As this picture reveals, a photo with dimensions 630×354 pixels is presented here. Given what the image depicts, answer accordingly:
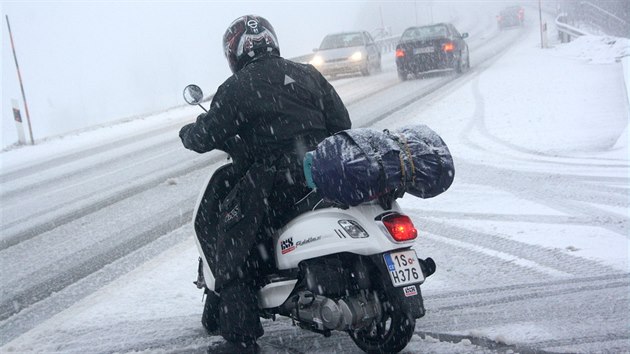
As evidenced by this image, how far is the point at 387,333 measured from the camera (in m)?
3.96

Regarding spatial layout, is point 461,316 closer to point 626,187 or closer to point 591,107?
point 626,187

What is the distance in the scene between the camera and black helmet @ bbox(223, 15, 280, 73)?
14.0ft

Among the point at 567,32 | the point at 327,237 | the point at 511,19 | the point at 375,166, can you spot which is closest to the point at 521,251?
the point at 327,237

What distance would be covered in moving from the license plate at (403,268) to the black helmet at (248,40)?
4.64ft

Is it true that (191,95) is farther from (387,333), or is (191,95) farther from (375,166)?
(387,333)

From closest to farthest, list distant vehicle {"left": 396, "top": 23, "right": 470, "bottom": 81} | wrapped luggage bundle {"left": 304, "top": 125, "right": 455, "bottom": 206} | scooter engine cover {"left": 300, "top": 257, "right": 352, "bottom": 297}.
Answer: wrapped luggage bundle {"left": 304, "top": 125, "right": 455, "bottom": 206} < scooter engine cover {"left": 300, "top": 257, "right": 352, "bottom": 297} < distant vehicle {"left": 396, "top": 23, "right": 470, "bottom": 81}

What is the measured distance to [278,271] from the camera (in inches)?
164

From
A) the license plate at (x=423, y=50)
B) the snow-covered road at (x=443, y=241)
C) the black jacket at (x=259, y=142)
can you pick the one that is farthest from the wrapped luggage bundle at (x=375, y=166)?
the license plate at (x=423, y=50)

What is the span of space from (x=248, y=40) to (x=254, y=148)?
24.4 inches

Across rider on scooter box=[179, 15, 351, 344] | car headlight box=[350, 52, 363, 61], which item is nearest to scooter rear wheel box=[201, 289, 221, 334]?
rider on scooter box=[179, 15, 351, 344]

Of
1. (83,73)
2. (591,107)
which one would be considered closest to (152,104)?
(83,73)

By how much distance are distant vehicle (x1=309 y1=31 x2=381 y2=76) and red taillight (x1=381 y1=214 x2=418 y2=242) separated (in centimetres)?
2242

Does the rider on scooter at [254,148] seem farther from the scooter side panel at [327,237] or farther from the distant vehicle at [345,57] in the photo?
the distant vehicle at [345,57]

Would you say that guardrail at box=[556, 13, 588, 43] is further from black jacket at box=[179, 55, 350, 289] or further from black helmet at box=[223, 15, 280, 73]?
black jacket at box=[179, 55, 350, 289]
